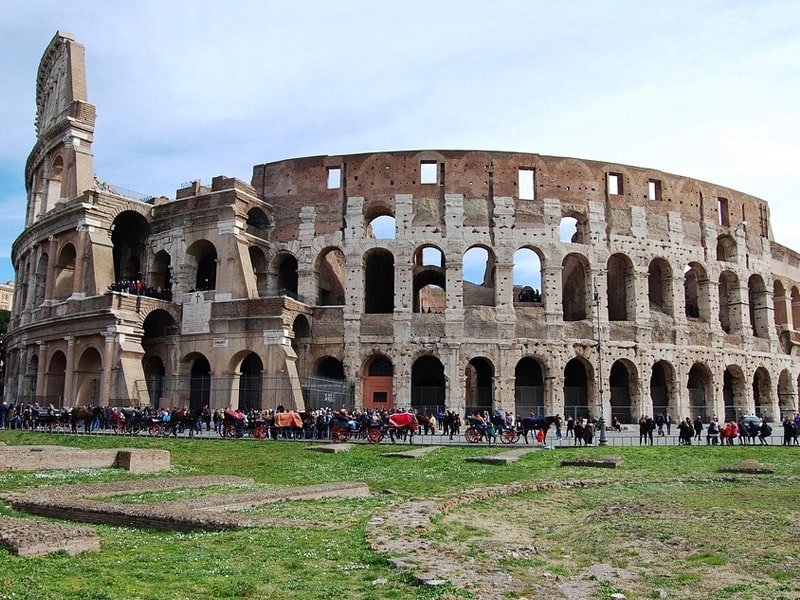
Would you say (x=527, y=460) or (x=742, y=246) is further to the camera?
(x=742, y=246)

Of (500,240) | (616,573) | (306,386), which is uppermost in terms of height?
(500,240)

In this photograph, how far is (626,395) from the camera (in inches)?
1417

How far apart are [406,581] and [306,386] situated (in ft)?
84.2

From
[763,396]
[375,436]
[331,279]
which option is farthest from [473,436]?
[763,396]

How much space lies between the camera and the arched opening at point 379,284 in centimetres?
3903

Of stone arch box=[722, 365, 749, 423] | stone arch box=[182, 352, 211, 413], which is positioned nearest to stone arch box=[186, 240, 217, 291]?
stone arch box=[182, 352, 211, 413]

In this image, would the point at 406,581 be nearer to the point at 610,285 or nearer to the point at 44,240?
the point at 610,285

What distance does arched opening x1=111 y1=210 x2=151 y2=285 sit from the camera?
38.6 m

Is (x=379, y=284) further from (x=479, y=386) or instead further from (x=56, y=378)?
(x=56, y=378)

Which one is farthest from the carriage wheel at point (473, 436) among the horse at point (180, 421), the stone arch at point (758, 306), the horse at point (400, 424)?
the stone arch at point (758, 306)

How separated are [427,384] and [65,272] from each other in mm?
19570

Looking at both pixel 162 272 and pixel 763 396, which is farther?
pixel 763 396

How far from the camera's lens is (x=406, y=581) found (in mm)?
6500

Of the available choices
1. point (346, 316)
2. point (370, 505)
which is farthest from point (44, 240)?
point (370, 505)
